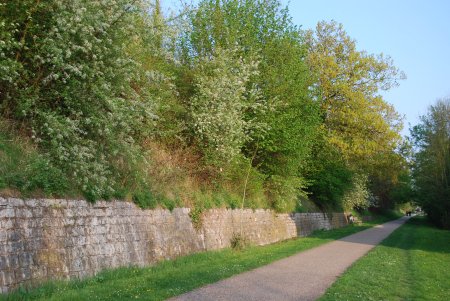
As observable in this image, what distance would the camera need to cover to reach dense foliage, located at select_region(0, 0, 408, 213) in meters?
11.5

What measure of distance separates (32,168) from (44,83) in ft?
7.62

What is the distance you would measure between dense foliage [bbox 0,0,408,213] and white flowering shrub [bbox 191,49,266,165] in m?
0.06

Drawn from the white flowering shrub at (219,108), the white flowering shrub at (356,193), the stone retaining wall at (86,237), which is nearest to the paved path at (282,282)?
the stone retaining wall at (86,237)

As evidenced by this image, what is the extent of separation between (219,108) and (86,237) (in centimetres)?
914

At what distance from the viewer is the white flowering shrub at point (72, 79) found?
36.7 feet

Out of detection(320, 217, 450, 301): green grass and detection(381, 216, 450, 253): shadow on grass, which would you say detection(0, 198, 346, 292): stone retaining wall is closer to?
detection(320, 217, 450, 301): green grass

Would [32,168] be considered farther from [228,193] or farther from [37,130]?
[228,193]

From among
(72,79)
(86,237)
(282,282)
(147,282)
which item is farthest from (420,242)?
(72,79)

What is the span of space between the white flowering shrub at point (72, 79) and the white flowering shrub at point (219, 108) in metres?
6.78

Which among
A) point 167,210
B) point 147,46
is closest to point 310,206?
point 167,210

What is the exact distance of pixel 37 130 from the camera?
11641 millimetres

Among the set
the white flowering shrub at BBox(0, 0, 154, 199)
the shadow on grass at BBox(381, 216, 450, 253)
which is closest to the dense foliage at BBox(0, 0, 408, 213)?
the white flowering shrub at BBox(0, 0, 154, 199)

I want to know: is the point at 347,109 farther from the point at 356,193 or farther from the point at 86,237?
the point at 86,237

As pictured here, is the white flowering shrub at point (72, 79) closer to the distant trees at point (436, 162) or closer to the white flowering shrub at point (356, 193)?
the white flowering shrub at point (356, 193)
